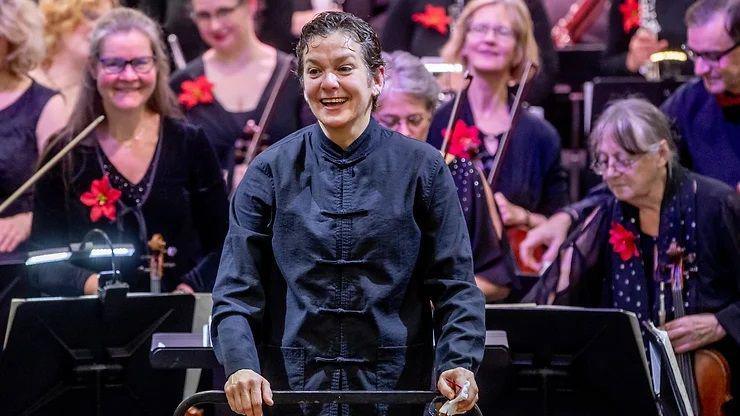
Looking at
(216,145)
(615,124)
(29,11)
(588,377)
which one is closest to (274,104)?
(216,145)

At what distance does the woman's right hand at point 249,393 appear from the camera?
7.94 ft

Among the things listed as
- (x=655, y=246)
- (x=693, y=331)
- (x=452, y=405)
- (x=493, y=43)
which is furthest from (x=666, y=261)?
(x=452, y=405)

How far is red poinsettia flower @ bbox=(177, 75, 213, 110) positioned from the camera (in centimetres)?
490

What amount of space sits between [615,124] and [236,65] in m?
1.63

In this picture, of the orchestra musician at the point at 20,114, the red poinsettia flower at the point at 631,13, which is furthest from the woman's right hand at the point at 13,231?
the red poinsettia flower at the point at 631,13

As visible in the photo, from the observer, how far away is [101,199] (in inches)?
159

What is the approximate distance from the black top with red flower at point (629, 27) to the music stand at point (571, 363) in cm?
226

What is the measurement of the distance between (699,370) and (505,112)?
1.30 m

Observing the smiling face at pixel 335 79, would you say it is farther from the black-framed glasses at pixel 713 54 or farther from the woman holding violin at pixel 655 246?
the black-framed glasses at pixel 713 54

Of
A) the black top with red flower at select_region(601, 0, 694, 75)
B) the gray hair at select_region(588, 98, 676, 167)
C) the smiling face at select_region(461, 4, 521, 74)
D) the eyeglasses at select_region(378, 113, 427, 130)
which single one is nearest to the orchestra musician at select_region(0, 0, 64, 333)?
the eyeglasses at select_region(378, 113, 427, 130)

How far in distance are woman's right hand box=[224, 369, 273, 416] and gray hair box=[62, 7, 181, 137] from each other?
6.11 ft

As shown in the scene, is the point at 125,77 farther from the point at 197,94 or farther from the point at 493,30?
the point at 493,30

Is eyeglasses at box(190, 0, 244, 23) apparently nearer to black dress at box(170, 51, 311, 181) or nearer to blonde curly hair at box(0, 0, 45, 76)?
black dress at box(170, 51, 311, 181)

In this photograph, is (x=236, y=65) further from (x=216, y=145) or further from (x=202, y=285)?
(x=202, y=285)
